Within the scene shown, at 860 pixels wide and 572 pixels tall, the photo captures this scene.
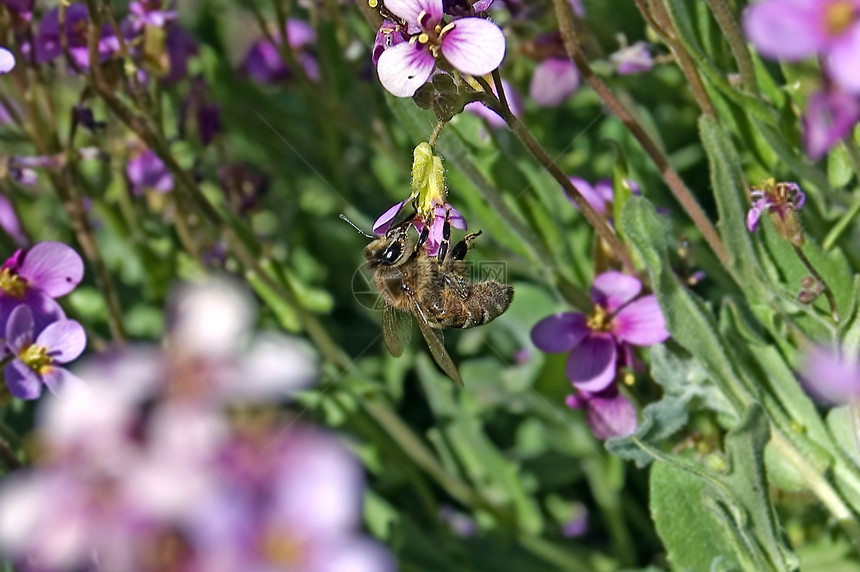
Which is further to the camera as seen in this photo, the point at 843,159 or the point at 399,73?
the point at 843,159

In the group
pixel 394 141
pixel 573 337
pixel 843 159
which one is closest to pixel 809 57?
pixel 843 159

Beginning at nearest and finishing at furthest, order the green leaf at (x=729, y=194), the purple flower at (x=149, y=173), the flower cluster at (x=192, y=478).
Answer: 1. the flower cluster at (x=192, y=478)
2. the green leaf at (x=729, y=194)
3. the purple flower at (x=149, y=173)

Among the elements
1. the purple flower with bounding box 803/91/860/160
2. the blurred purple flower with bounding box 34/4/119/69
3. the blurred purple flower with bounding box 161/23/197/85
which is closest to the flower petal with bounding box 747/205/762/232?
the purple flower with bounding box 803/91/860/160

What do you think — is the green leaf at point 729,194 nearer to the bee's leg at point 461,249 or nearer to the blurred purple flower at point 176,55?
the bee's leg at point 461,249

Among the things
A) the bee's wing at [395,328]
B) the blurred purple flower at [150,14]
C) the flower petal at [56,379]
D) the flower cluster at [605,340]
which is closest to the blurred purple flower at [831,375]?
the flower cluster at [605,340]

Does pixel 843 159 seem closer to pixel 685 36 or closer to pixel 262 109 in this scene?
pixel 685 36

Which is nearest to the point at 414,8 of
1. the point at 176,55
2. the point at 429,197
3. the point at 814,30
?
the point at 429,197
